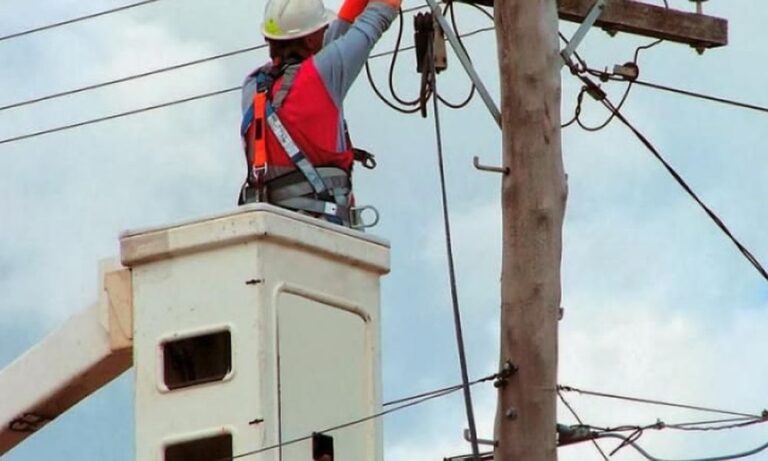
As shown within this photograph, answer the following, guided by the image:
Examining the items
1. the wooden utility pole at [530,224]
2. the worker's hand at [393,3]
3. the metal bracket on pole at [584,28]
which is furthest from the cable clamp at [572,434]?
the worker's hand at [393,3]

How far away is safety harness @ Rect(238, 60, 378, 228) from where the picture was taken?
1498 centimetres

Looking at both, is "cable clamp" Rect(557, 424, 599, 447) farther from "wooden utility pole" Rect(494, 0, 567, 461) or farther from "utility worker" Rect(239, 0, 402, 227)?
"utility worker" Rect(239, 0, 402, 227)

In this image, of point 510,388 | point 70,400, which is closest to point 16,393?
point 70,400

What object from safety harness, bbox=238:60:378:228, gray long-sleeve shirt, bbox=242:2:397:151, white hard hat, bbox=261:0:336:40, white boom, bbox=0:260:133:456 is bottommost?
white boom, bbox=0:260:133:456

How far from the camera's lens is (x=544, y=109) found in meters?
14.0

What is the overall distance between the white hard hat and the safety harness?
248mm

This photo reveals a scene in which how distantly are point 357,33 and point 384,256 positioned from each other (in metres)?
1.21

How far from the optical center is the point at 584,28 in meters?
14.7

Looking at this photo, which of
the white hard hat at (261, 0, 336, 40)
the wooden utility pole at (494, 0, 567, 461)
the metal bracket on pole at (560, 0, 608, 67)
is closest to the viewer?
the wooden utility pole at (494, 0, 567, 461)

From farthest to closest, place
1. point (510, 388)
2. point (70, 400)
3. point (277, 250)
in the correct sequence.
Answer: point (70, 400) → point (277, 250) → point (510, 388)

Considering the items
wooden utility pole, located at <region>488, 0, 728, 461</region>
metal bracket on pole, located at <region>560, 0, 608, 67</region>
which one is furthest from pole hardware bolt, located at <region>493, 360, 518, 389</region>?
metal bracket on pole, located at <region>560, 0, 608, 67</region>

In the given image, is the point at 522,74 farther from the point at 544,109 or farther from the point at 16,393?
the point at 16,393

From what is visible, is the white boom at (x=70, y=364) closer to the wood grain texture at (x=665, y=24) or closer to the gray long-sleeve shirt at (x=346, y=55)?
the gray long-sleeve shirt at (x=346, y=55)

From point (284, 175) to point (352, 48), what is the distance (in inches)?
30.7
